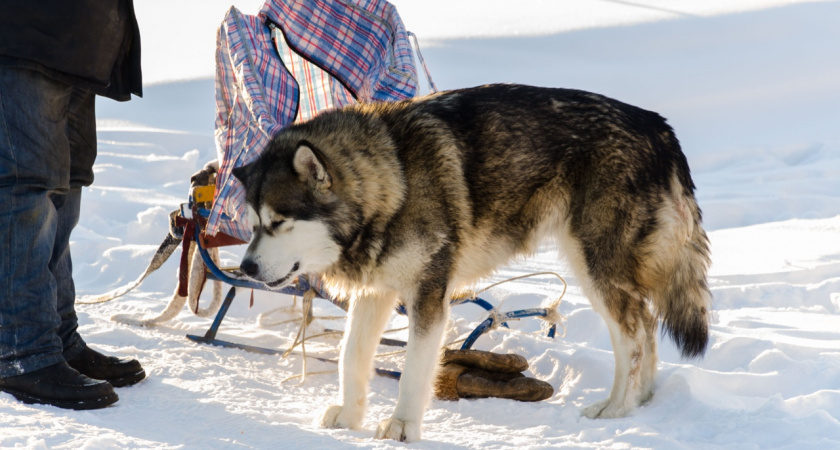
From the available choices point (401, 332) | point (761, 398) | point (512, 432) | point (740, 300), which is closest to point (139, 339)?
point (401, 332)

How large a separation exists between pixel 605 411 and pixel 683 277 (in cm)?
63

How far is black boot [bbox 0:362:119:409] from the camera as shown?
9.52ft

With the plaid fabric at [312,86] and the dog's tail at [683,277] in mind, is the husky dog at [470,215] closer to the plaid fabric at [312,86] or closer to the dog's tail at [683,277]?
the dog's tail at [683,277]

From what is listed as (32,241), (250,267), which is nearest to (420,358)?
(250,267)

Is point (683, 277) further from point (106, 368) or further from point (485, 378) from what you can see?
point (106, 368)

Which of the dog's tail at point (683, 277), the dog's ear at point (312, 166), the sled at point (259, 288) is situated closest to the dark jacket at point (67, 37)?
the dog's ear at point (312, 166)

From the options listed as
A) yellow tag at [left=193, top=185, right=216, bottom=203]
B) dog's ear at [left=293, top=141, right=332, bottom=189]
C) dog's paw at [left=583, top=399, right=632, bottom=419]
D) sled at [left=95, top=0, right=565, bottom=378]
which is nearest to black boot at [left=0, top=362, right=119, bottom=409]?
sled at [left=95, top=0, right=565, bottom=378]

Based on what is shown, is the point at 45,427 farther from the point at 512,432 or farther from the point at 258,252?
the point at 512,432

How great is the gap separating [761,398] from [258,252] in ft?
6.64

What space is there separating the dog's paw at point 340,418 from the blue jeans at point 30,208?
40.9 inches

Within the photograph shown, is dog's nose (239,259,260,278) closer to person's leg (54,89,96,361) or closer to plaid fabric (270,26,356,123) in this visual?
person's leg (54,89,96,361)

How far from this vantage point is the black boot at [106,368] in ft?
10.8

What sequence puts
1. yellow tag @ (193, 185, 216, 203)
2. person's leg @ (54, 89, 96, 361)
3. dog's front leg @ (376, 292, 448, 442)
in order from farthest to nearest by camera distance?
yellow tag @ (193, 185, 216, 203), person's leg @ (54, 89, 96, 361), dog's front leg @ (376, 292, 448, 442)

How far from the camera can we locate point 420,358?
9.61ft
